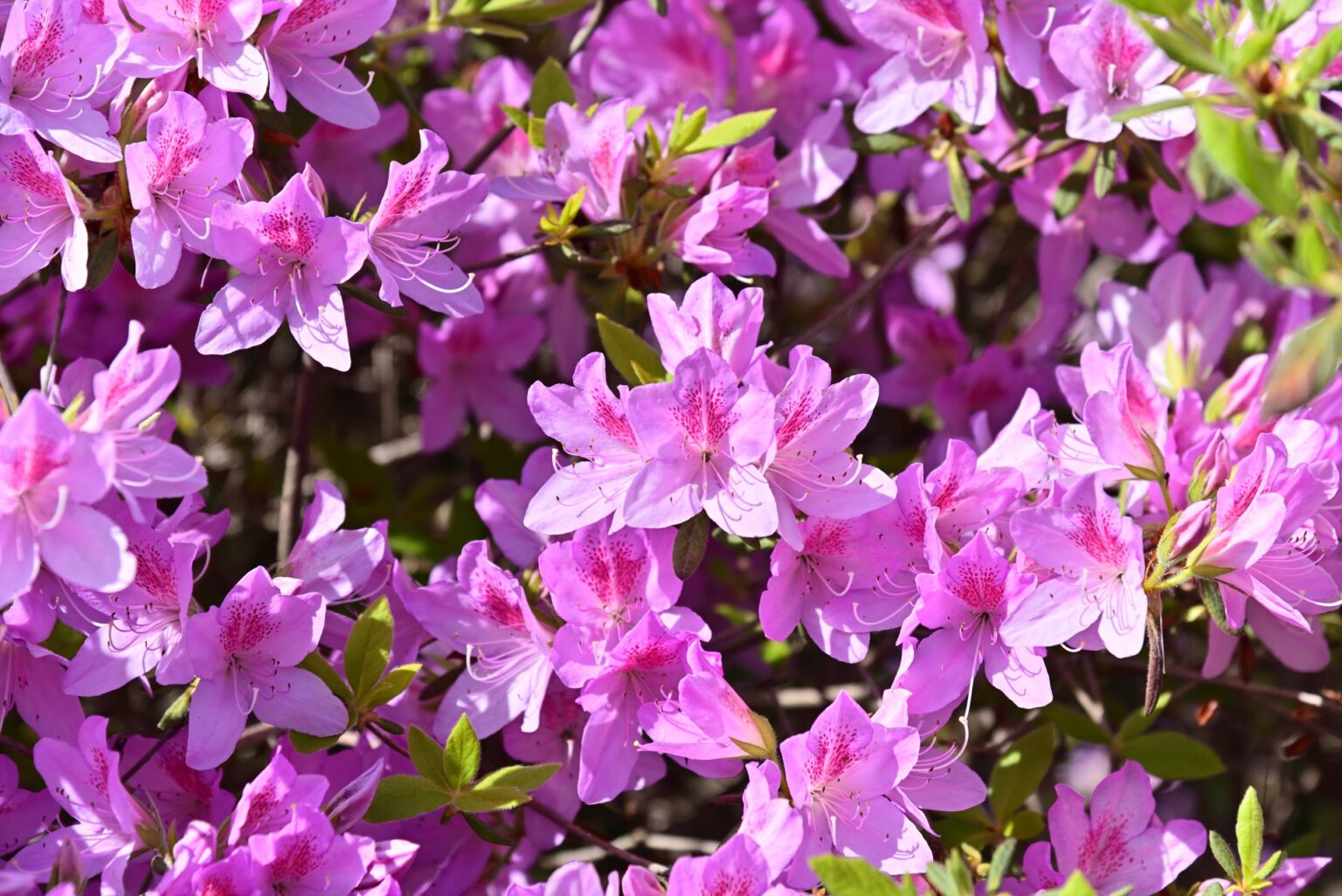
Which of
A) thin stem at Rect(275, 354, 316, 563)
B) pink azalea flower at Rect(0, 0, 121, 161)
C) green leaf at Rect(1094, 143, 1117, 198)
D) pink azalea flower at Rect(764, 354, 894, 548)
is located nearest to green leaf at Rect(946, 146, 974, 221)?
green leaf at Rect(1094, 143, 1117, 198)

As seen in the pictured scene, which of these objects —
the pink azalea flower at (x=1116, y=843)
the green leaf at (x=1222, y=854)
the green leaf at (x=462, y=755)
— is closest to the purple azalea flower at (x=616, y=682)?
the green leaf at (x=462, y=755)

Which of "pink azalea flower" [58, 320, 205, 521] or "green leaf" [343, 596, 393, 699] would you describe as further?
"green leaf" [343, 596, 393, 699]

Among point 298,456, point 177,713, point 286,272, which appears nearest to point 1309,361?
point 286,272

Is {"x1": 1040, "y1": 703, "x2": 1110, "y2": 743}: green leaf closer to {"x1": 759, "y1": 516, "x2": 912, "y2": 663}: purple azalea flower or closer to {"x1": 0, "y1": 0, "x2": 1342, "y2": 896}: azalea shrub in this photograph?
{"x1": 0, "y1": 0, "x2": 1342, "y2": 896}: azalea shrub

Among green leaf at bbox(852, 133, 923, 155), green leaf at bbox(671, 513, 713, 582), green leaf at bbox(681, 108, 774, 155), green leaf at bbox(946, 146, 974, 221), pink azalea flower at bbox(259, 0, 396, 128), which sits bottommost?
green leaf at bbox(671, 513, 713, 582)

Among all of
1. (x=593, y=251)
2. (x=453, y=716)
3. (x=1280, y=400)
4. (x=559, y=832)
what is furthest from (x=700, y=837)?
(x=1280, y=400)

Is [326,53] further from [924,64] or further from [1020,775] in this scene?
[1020,775]

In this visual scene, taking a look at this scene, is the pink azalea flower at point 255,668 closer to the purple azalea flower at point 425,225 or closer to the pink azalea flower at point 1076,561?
the purple azalea flower at point 425,225
